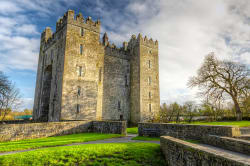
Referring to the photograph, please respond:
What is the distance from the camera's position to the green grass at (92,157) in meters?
7.58

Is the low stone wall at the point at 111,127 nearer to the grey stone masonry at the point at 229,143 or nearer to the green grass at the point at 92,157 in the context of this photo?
the green grass at the point at 92,157

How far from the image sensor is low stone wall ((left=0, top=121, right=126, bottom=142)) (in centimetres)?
1312

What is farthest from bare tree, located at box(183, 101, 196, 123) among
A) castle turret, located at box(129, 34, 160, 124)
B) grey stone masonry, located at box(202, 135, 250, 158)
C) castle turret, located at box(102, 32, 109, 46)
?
castle turret, located at box(102, 32, 109, 46)

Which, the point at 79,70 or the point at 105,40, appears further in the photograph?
the point at 105,40

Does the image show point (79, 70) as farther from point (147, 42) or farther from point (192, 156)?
point (192, 156)

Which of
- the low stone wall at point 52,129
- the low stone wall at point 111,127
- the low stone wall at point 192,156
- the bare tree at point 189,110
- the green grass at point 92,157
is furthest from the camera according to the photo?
the bare tree at point 189,110

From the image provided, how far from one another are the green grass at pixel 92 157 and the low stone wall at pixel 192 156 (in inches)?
33.9

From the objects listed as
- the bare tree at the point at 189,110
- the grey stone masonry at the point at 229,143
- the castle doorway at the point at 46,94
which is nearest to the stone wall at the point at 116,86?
the castle doorway at the point at 46,94

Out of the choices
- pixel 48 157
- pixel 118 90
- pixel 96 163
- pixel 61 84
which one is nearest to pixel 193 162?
pixel 96 163

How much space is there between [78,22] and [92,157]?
779 inches

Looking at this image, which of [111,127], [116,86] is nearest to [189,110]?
[116,86]

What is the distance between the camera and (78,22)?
23359 mm

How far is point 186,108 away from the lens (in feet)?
99.5

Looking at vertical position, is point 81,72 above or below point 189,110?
above
